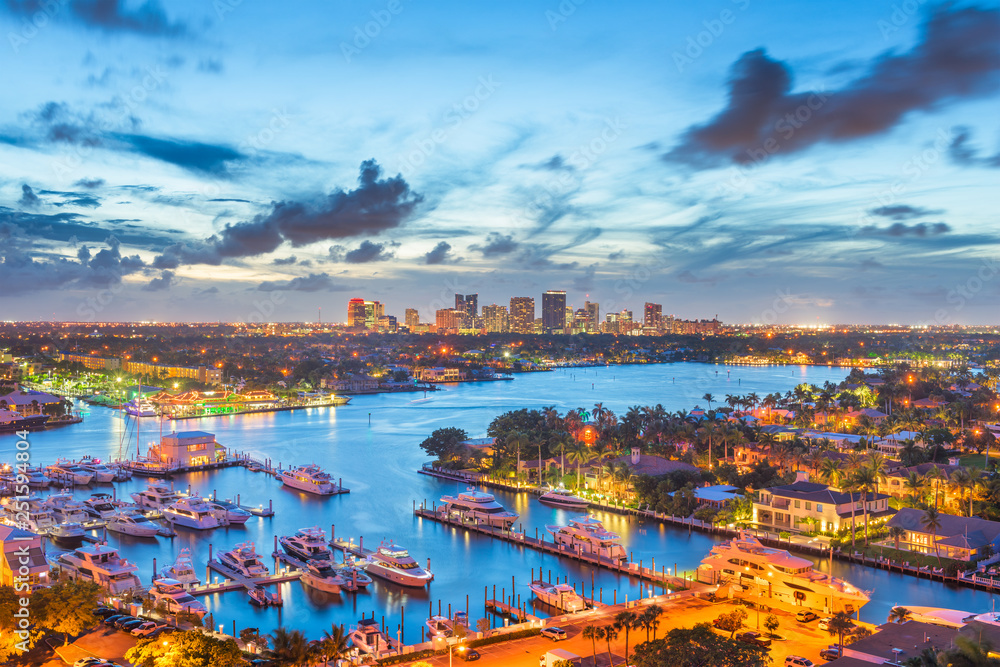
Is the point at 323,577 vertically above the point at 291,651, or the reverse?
the point at 291,651

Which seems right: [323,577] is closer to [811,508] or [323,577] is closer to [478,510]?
[478,510]

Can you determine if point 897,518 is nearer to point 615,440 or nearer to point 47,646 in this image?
point 615,440

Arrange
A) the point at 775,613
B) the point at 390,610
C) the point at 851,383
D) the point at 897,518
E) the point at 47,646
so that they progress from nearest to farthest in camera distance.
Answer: the point at 47,646 → the point at 775,613 → the point at 390,610 → the point at 897,518 → the point at 851,383

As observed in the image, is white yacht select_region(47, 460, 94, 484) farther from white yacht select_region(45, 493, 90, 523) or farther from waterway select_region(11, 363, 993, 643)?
white yacht select_region(45, 493, 90, 523)

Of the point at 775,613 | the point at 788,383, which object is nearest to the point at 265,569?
the point at 775,613

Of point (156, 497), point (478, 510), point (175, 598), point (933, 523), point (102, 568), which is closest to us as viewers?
point (175, 598)

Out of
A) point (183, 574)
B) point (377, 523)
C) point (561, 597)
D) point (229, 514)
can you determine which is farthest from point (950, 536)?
point (229, 514)
